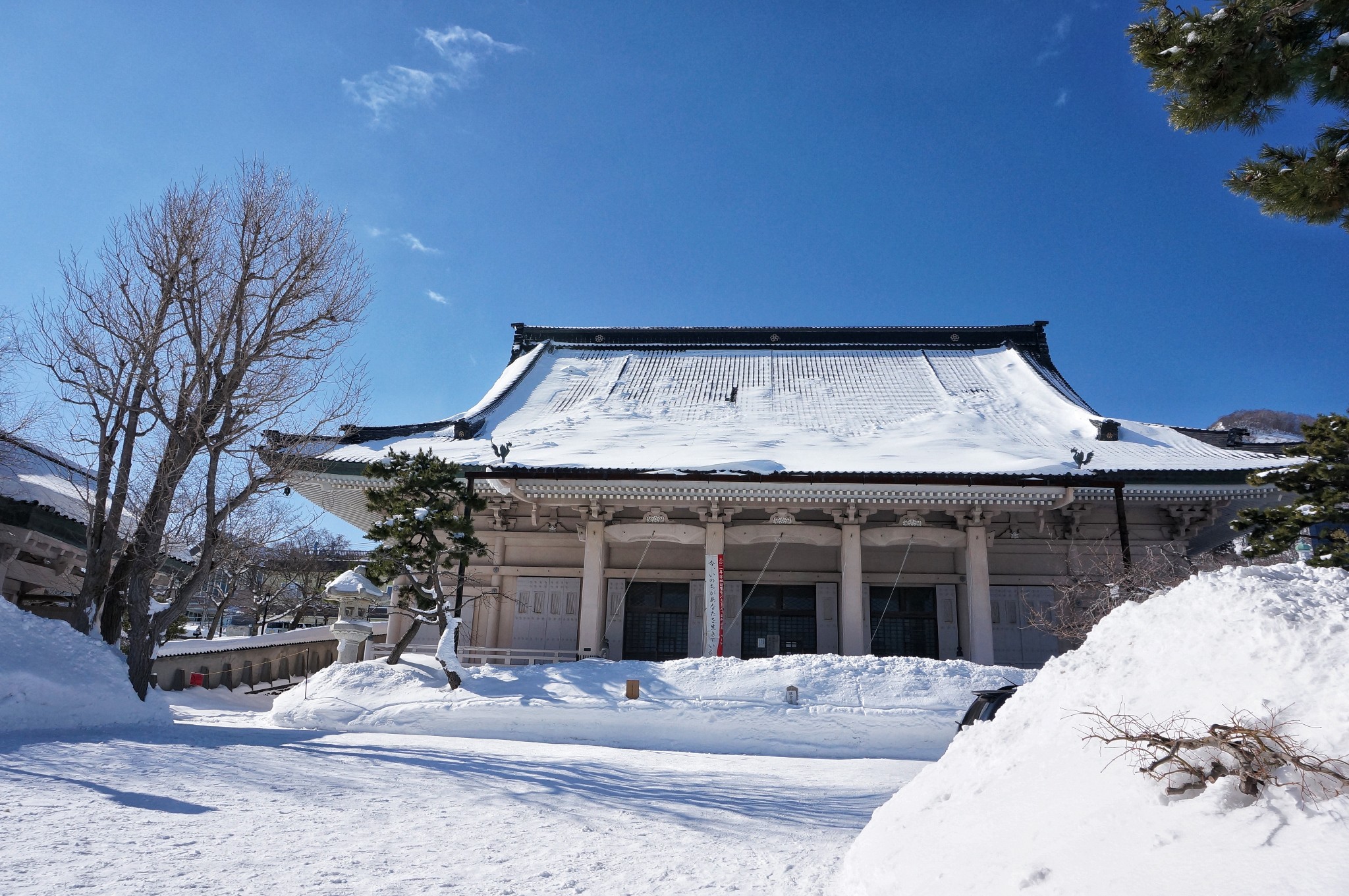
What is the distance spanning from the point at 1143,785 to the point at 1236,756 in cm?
31

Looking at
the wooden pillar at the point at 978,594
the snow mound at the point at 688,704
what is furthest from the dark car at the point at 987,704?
the wooden pillar at the point at 978,594

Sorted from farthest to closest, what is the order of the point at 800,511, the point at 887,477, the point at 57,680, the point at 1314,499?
1. the point at 800,511
2. the point at 887,477
3. the point at 1314,499
4. the point at 57,680

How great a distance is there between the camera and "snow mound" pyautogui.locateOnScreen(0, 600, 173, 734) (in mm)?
7324

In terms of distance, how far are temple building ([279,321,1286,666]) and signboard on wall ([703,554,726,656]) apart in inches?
1.5

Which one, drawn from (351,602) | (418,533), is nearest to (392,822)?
(418,533)

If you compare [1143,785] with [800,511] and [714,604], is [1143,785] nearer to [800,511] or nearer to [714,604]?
[714,604]

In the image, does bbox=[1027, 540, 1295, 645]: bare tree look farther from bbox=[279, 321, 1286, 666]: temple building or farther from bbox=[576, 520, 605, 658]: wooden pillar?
bbox=[576, 520, 605, 658]: wooden pillar

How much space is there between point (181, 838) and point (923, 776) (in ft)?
13.0

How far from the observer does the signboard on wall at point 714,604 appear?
1358cm

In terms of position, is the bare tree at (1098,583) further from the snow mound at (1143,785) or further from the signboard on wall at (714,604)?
the snow mound at (1143,785)

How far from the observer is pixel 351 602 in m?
12.7

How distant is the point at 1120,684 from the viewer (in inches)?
133

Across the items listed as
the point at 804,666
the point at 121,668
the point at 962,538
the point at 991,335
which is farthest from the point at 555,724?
the point at 991,335

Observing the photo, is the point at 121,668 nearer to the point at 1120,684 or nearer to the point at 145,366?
the point at 145,366
